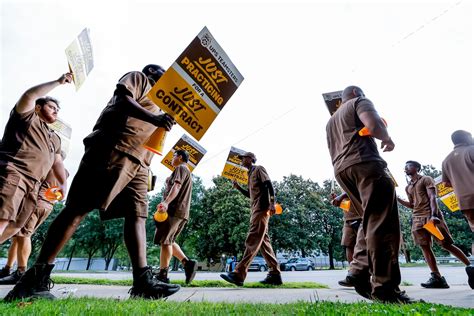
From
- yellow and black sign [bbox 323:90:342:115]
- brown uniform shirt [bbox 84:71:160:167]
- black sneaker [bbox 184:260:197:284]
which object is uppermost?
yellow and black sign [bbox 323:90:342:115]

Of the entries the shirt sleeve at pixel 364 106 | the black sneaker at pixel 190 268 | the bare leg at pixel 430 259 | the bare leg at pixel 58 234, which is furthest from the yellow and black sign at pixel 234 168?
the bare leg at pixel 58 234

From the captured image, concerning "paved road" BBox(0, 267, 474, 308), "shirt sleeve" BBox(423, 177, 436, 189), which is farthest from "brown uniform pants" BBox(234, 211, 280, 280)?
"shirt sleeve" BBox(423, 177, 436, 189)

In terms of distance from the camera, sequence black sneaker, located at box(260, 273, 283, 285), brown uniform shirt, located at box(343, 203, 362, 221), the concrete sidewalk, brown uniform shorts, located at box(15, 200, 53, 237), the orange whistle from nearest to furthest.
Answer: the orange whistle → the concrete sidewalk → brown uniform shorts, located at box(15, 200, 53, 237) → brown uniform shirt, located at box(343, 203, 362, 221) → black sneaker, located at box(260, 273, 283, 285)

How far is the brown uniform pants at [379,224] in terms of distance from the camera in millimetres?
2670

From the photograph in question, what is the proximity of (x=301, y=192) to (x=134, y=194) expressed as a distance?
43236 mm

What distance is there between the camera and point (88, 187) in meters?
2.74

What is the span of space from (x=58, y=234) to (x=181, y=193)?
3.02 metres

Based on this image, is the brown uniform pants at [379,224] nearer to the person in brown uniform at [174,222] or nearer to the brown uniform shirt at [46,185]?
the person in brown uniform at [174,222]

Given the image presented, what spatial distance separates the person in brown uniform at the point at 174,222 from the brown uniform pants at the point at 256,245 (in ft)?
2.71

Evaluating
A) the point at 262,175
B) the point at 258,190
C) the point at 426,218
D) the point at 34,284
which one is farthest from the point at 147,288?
the point at 426,218

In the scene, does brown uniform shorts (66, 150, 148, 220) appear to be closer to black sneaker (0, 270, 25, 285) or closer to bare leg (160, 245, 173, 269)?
bare leg (160, 245, 173, 269)

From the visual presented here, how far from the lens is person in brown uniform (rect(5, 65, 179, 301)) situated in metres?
2.65

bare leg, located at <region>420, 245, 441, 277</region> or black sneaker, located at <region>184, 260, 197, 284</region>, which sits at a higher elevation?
bare leg, located at <region>420, 245, 441, 277</region>

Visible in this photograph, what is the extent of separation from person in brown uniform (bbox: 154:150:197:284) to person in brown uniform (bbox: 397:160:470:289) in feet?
13.2
